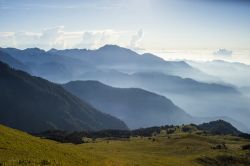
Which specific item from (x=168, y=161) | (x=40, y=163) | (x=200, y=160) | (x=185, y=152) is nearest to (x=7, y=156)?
(x=40, y=163)

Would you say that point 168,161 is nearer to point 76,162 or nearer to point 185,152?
point 185,152

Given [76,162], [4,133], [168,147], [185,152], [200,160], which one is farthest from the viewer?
[168,147]

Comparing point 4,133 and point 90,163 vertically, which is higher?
point 4,133

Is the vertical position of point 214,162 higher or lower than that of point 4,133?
lower

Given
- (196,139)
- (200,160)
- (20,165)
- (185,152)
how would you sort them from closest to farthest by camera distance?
(20,165), (200,160), (185,152), (196,139)

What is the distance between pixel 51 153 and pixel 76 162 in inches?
125

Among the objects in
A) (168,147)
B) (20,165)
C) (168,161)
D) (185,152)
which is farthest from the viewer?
(168,147)

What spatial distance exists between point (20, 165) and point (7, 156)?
630cm

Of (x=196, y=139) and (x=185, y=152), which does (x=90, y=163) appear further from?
(x=196, y=139)

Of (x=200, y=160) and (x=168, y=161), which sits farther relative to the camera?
(x=200, y=160)

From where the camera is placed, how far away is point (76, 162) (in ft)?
150

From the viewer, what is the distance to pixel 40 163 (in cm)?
3672

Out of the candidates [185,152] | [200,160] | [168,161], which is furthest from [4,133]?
[185,152]

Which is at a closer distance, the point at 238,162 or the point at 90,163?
the point at 90,163
